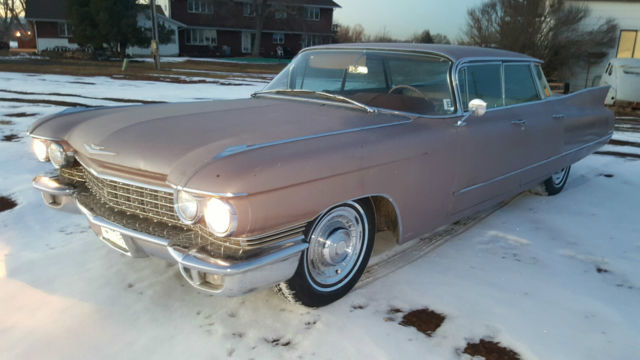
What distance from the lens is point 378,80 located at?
12.6 ft

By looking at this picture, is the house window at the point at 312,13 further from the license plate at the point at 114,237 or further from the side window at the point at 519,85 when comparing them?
the license plate at the point at 114,237

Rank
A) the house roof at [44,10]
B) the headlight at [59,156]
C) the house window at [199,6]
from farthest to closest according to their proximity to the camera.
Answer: the house window at [199,6] < the house roof at [44,10] < the headlight at [59,156]

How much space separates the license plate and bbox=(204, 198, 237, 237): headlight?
69 centimetres

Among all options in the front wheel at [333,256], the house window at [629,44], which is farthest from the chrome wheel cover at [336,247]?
the house window at [629,44]

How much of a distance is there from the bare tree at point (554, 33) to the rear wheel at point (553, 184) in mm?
19699

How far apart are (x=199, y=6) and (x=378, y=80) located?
42591 mm

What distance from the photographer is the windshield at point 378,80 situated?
141 inches

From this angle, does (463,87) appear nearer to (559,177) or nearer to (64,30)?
(559,177)

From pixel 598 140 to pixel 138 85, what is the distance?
44.0 feet

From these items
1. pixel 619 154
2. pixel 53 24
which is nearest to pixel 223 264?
pixel 619 154

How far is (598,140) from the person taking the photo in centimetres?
554

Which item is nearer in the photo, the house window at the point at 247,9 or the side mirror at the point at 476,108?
the side mirror at the point at 476,108

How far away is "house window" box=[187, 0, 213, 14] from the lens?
4203cm

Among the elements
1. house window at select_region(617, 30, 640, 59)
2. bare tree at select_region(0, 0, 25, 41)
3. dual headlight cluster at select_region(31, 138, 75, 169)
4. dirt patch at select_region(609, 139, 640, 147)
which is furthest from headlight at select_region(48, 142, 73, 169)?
bare tree at select_region(0, 0, 25, 41)
